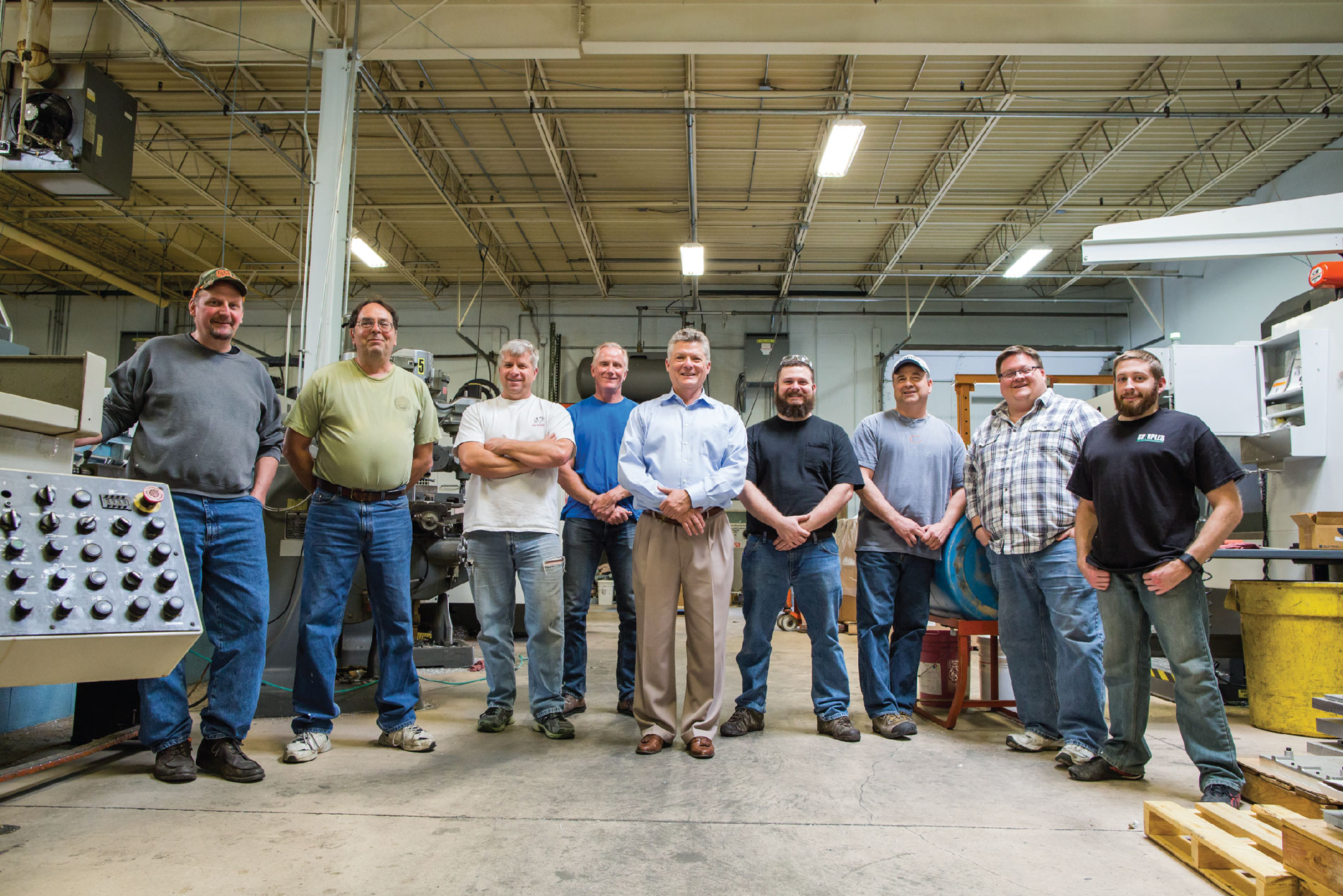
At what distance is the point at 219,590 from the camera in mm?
2738

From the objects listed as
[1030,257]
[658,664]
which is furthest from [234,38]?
[1030,257]

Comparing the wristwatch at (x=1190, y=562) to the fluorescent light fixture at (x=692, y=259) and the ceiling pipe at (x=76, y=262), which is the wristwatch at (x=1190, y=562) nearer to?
the fluorescent light fixture at (x=692, y=259)

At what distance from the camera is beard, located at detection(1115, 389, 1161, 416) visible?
2779mm

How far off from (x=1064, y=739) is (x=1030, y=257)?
8.75m

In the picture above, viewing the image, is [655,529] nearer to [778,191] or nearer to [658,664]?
[658,664]

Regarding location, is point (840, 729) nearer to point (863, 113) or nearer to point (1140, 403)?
point (1140, 403)

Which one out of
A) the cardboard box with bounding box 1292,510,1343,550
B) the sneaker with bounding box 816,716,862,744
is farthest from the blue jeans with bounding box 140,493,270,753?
the cardboard box with bounding box 1292,510,1343,550

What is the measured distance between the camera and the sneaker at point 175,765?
258cm

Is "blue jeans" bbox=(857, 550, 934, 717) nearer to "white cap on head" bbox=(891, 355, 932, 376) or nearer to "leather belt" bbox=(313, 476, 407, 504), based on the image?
"white cap on head" bbox=(891, 355, 932, 376)

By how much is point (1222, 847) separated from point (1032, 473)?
1.47m

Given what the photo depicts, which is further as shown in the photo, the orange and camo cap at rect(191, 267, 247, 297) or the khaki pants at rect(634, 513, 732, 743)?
the khaki pants at rect(634, 513, 732, 743)

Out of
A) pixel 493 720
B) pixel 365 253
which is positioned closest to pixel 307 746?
pixel 493 720

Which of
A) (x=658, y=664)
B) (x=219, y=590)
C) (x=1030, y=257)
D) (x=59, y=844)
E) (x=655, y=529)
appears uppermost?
(x=1030, y=257)

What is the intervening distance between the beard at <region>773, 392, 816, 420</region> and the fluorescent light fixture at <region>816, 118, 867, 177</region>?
14.9 feet
